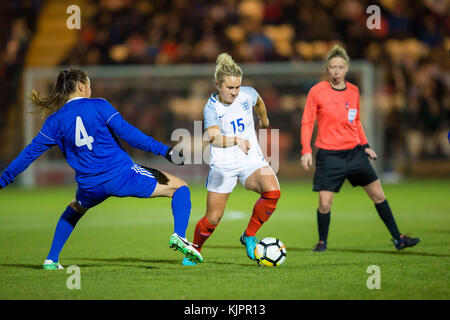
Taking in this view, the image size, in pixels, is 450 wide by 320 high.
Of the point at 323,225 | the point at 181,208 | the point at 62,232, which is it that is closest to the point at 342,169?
the point at 323,225

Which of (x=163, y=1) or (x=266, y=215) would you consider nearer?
(x=266, y=215)

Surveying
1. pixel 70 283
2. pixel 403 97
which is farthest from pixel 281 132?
pixel 70 283

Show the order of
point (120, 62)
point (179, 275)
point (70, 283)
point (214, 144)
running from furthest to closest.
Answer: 1. point (120, 62)
2. point (214, 144)
3. point (179, 275)
4. point (70, 283)

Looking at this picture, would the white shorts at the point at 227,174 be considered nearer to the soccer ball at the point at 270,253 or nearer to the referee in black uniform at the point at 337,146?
the soccer ball at the point at 270,253

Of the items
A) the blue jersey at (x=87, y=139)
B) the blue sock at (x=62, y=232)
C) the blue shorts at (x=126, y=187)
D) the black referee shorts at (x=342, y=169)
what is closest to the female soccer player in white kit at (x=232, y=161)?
the blue shorts at (x=126, y=187)

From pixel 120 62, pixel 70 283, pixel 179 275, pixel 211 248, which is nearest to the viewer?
pixel 70 283

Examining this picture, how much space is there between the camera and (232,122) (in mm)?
6508

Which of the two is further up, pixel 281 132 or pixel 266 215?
pixel 281 132

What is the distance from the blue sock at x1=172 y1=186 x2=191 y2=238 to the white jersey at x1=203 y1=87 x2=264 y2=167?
0.56 metres

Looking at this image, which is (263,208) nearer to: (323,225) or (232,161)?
(232,161)

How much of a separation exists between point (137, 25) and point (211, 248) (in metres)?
13.9
